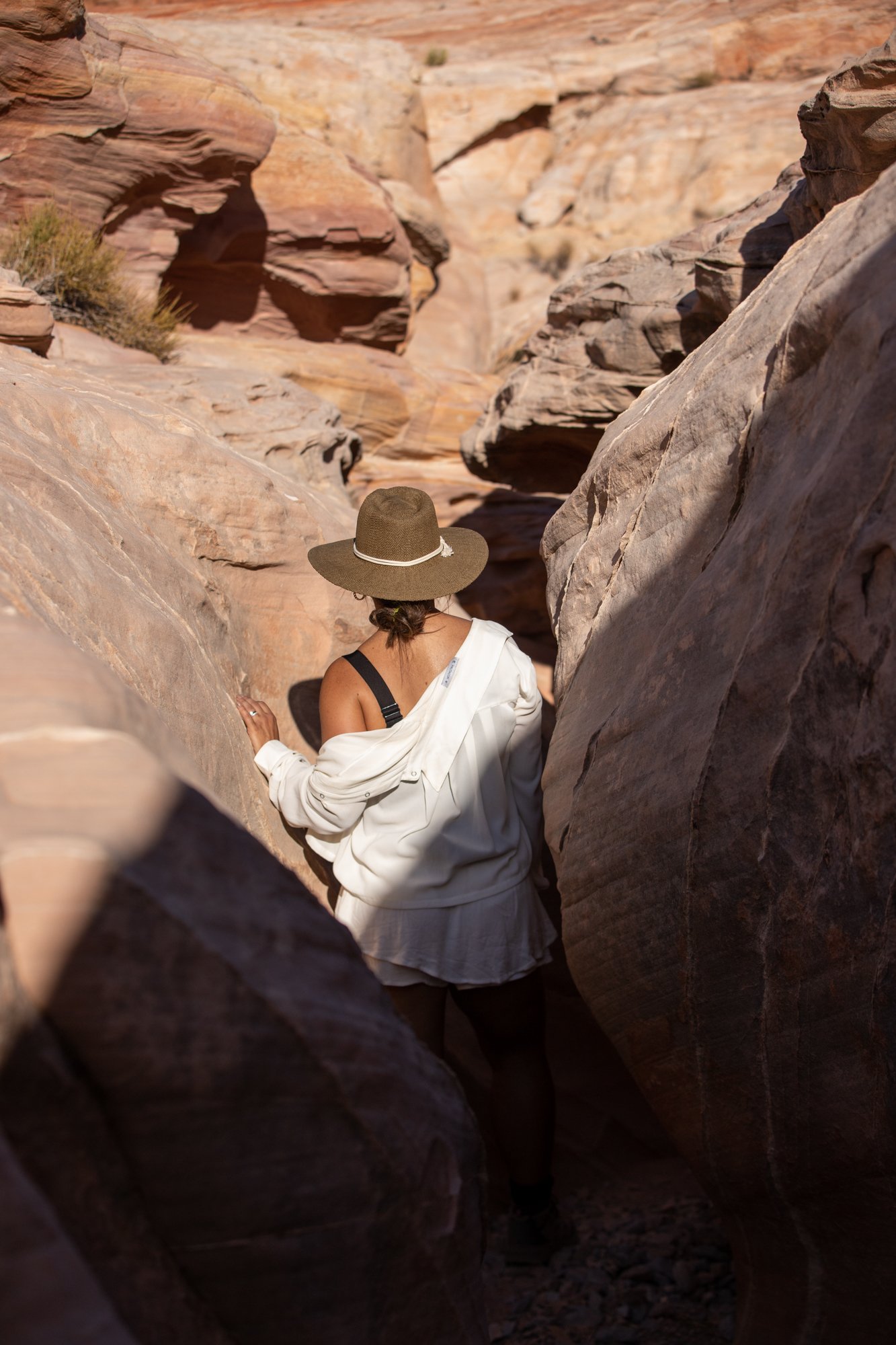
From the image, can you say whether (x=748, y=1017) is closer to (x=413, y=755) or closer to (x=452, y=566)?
(x=413, y=755)

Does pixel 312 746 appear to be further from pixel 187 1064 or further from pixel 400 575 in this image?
pixel 187 1064

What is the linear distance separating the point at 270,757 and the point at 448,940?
0.87 meters

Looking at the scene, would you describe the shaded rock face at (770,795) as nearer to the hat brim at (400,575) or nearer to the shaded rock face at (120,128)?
the hat brim at (400,575)

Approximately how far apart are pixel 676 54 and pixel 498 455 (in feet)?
41.9

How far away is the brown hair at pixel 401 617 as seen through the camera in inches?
113

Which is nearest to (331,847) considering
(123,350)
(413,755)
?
(413,755)

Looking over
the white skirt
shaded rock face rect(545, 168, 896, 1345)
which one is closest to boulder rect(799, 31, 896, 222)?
shaded rock face rect(545, 168, 896, 1345)

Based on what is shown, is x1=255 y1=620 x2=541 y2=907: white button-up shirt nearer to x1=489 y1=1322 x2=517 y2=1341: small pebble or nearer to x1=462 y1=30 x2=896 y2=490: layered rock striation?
x1=489 y1=1322 x2=517 y2=1341: small pebble

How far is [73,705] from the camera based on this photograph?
4.65 ft

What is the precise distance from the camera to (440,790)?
110 inches

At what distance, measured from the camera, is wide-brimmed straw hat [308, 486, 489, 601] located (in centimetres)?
283

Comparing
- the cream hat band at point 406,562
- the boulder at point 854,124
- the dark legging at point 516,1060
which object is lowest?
the dark legging at point 516,1060

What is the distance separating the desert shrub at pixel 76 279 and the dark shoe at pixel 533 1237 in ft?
19.3

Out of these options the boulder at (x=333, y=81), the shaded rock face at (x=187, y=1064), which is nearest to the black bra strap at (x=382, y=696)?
the shaded rock face at (x=187, y=1064)
